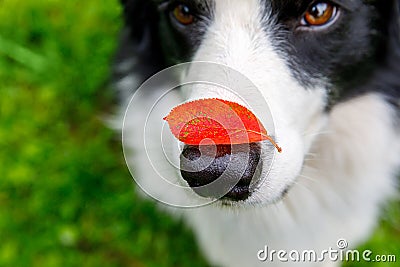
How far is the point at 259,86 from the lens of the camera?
1513 mm

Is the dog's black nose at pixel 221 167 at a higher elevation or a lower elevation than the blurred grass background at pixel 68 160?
higher

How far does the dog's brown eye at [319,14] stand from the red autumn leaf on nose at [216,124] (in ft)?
1.20

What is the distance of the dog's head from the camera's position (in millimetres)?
1451

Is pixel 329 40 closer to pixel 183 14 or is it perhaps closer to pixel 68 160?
pixel 183 14

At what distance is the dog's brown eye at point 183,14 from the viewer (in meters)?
1.71

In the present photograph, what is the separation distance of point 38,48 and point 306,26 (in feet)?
5.93

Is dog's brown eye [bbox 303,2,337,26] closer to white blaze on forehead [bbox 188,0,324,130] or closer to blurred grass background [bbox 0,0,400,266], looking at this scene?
white blaze on forehead [bbox 188,0,324,130]

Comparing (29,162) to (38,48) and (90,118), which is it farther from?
(38,48)

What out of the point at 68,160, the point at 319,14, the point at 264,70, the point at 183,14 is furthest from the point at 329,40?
the point at 68,160

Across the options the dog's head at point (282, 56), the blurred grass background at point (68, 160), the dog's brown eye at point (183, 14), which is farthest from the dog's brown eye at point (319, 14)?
the blurred grass background at point (68, 160)

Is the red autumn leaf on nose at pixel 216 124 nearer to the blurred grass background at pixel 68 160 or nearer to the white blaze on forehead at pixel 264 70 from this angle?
the white blaze on forehead at pixel 264 70

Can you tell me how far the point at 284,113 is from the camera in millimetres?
1551

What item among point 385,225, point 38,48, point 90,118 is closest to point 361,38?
point 385,225

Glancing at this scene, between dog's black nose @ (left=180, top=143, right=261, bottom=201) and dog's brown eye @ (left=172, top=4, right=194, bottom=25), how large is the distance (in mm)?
499
